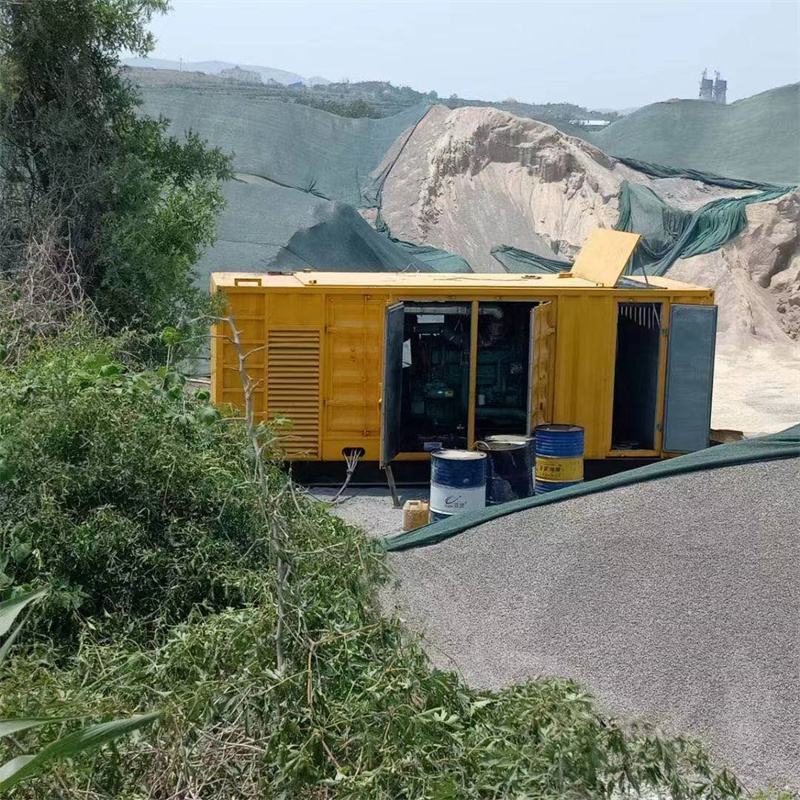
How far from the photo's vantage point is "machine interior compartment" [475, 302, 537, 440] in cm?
1172

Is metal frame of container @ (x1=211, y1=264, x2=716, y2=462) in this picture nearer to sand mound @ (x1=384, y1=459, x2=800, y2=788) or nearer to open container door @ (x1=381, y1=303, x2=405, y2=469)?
open container door @ (x1=381, y1=303, x2=405, y2=469)

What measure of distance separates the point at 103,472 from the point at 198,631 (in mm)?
1111

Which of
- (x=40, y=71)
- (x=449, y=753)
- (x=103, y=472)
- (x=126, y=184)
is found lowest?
Result: (x=449, y=753)

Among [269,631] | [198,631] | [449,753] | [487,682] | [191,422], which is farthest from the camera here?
[487,682]

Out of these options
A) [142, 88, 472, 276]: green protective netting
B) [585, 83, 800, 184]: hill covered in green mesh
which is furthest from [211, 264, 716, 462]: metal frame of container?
[585, 83, 800, 184]: hill covered in green mesh

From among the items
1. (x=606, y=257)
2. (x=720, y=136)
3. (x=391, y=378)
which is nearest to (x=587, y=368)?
(x=606, y=257)

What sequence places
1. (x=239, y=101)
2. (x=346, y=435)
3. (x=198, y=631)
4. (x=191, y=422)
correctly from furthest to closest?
(x=239, y=101), (x=346, y=435), (x=191, y=422), (x=198, y=631)

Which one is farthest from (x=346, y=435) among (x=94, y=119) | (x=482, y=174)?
(x=482, y=174)

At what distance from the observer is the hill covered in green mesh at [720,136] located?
95.2 feet

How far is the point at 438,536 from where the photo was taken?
8531 millimetres

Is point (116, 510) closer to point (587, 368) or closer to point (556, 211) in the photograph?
point (587, 368)

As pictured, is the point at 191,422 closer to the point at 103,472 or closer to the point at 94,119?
the point at 103,472

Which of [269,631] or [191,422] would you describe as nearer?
[269,631]

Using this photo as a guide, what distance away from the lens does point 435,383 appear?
1170 centimetres
